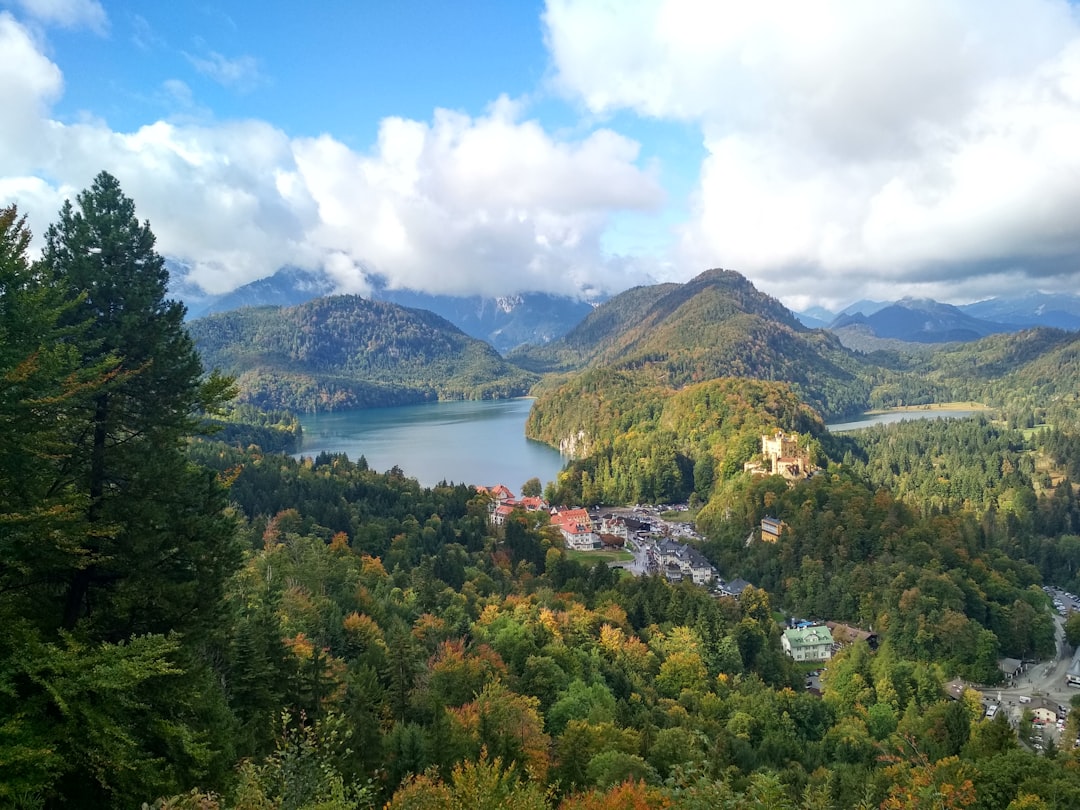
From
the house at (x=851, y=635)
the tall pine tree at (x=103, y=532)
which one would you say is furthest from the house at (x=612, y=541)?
the tall pine tree at (x=103, y=532)

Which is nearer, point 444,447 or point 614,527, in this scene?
point 614,527

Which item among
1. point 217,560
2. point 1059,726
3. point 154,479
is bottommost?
point 1059,726

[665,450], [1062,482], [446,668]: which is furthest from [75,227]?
[1062,482]

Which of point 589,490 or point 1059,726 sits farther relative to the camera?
point 589,490

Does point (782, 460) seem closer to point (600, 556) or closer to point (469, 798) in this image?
point (600, 556)

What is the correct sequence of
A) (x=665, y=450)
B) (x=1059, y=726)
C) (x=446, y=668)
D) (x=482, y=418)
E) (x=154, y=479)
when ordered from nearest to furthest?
(x=154, y=479) → (x=446, y=668) → (x=1059, y=726) → (x=665, y=450) → (x=482, y=418)

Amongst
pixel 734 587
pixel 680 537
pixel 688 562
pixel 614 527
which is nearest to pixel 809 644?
pixel 734 587

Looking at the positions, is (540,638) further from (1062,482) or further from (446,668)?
(1062,482)
